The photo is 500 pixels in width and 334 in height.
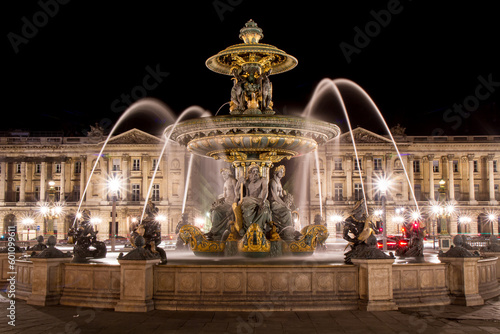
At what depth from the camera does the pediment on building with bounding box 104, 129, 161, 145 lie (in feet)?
231

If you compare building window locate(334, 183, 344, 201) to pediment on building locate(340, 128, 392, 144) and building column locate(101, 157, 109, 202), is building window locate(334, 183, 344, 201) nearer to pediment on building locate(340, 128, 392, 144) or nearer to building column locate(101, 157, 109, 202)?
pediment on building locate(340, 128, 392, 144)

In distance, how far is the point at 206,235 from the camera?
12.8m

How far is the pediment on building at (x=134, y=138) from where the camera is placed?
70.5m

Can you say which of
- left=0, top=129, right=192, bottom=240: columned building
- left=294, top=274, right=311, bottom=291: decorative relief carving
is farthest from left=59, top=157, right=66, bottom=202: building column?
left=294, top=274, right=311, bottom=291: decorative relief carving

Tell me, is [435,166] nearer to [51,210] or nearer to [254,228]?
[51,210]

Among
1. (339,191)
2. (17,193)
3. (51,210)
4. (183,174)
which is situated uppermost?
(183,174)

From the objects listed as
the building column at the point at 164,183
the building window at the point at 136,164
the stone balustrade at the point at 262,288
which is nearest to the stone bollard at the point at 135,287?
the stone balustrade at the point at 262,288

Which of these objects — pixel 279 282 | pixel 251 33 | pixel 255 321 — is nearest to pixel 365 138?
pixel 251 33

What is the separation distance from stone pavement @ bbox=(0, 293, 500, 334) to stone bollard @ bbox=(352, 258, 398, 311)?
0.19 metres

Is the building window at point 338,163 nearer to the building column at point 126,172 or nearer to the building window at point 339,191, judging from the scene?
the building window at point 339,191

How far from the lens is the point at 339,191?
71688mm

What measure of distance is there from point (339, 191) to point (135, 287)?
64.6m

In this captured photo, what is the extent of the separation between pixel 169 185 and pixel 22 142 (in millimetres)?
19922

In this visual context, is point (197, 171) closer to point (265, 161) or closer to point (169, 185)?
point (169, 185)
